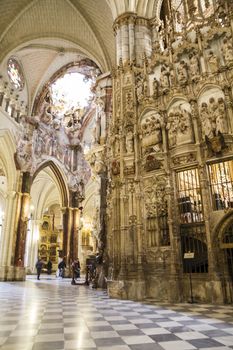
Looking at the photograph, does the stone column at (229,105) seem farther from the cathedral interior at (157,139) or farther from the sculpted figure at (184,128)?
the sculpted figure at (184,128)

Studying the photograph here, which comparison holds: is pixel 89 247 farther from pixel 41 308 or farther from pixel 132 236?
pixel 41 308

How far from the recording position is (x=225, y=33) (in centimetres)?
942

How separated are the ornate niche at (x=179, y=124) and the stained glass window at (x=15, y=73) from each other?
1492cm

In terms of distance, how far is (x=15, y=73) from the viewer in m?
20.9

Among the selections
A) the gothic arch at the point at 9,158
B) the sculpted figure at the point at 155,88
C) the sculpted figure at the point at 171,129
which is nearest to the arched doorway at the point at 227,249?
the sculpted figure at the point at 171,129

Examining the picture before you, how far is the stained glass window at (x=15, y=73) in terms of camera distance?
20203 mm

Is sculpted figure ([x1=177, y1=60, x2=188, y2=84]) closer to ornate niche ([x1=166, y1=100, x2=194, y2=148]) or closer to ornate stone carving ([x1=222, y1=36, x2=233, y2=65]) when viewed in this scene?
ornate niche ([x1=166, y1=100, x2=194, y2=148])

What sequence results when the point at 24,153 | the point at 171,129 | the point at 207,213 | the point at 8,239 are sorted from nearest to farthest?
the point at 207,213 → the point at 171,129 → the point at 8,239 → the point at 24,153

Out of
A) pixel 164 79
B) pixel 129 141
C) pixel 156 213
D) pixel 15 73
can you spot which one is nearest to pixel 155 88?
pixel 164 79

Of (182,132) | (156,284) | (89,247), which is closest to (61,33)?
(182,132)

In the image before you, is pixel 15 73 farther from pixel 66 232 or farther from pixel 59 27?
pixel 66 232

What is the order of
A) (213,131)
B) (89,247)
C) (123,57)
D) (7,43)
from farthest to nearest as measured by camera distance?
(89,247)
(7,43)
(123,57)
(213,131)

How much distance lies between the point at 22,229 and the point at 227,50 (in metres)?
16.4

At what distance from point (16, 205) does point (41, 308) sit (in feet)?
47.1
